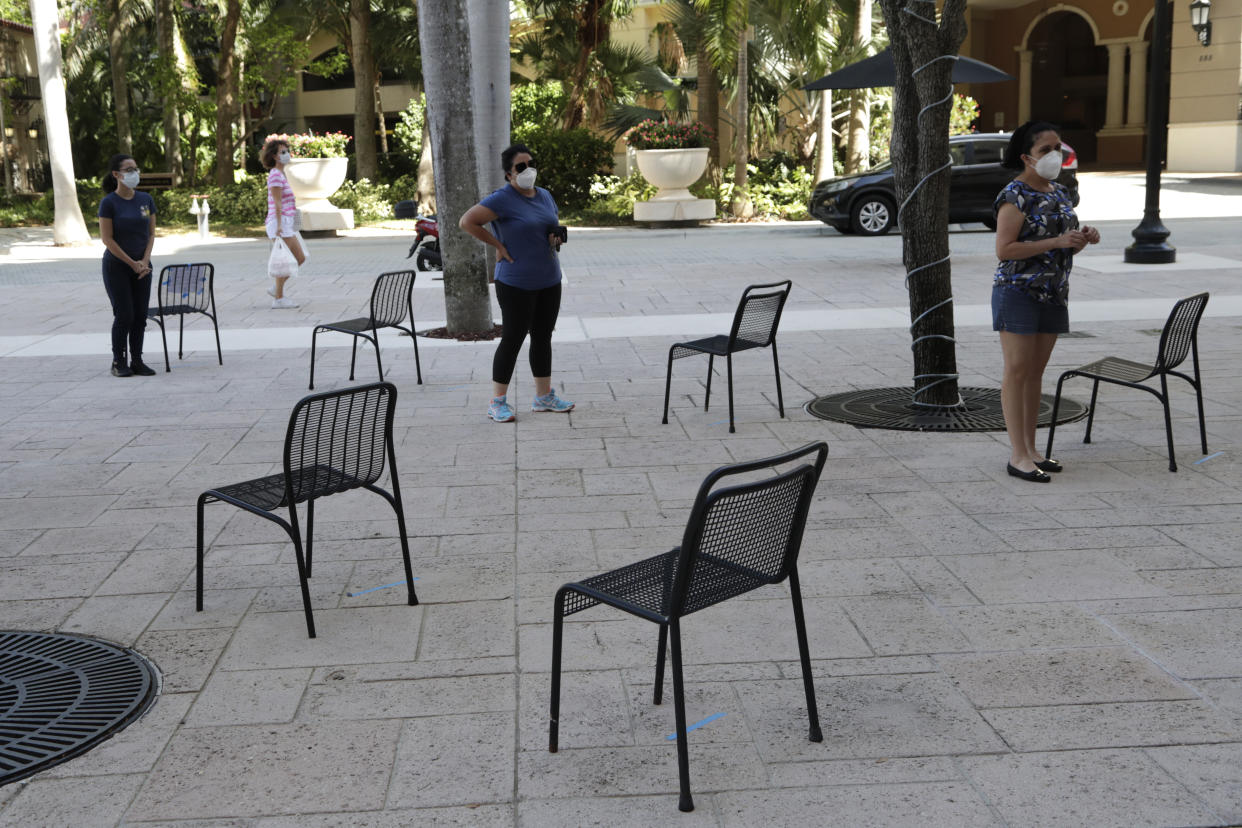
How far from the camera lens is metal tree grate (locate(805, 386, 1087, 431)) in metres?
7.43

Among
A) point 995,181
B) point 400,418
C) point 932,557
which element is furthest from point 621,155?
point 932,557

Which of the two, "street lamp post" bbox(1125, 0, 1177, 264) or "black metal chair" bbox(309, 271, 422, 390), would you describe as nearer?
"black metal chair" bbox(309, 271, 422, 390)

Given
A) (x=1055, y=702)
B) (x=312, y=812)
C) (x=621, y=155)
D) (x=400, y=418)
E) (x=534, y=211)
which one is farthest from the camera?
(x=621, y=155)

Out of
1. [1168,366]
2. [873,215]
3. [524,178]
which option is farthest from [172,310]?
[873,215]

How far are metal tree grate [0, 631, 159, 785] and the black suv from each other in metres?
17.3

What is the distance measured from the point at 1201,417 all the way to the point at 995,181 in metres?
14.3

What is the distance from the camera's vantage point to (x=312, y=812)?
10.7ft

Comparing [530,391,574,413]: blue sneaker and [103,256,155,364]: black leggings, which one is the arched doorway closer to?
[103,256,155,364]: black leggings

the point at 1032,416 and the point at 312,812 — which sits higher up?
the point at 1032,416

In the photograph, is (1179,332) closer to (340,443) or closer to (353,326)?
(340,443)

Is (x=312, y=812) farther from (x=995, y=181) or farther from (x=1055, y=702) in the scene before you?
(x=995, y=181)

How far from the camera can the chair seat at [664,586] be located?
3373 mm

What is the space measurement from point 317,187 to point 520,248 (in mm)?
17599

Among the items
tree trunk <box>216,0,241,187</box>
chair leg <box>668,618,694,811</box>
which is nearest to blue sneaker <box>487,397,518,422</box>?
chair leg <box>668,618,694,811</box>
